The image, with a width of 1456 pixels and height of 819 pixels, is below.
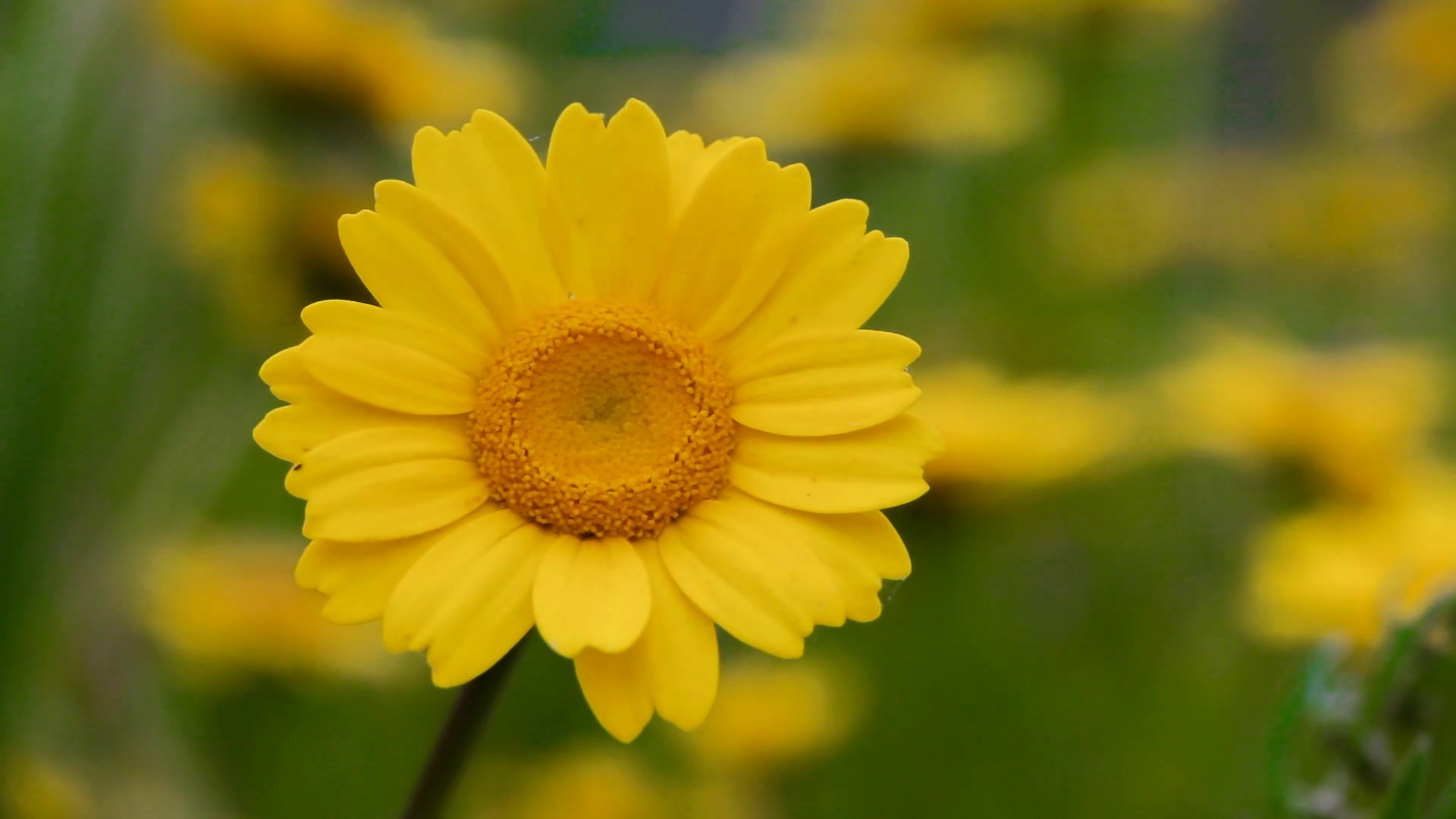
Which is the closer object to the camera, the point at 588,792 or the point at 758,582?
the point at 758,582

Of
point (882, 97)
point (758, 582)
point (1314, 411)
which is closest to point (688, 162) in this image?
point (758, 582)

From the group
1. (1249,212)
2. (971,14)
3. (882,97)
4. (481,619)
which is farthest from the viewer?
(1249,212)

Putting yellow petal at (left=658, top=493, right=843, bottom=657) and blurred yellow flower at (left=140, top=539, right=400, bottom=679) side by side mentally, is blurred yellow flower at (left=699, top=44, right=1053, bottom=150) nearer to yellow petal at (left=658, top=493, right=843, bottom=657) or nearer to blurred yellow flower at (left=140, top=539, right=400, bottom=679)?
blurred yellow flower at (left=140, top=539, right=400, bottom=679)

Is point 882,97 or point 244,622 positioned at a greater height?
point 882,97

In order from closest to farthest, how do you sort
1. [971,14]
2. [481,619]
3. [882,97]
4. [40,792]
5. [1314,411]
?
[481,619] < [40,792] < [1314,411] < [882,97] < [971,14]

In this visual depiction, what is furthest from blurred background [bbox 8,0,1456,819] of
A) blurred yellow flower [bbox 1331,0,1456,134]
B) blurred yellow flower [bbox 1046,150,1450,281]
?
blurred yellow flower [bbox 1331,0,1456,134]

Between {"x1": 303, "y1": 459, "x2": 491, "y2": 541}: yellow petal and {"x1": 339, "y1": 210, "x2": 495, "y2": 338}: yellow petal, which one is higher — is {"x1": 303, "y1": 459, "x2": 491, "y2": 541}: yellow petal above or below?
below

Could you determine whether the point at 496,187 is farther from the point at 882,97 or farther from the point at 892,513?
the point at 882,97
